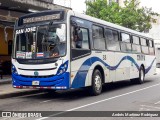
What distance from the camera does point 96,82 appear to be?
12672 millimetres

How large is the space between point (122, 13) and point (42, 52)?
19.9 m

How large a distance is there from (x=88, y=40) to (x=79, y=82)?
5.92 ft

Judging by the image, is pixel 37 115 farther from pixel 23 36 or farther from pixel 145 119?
pixel 23 36

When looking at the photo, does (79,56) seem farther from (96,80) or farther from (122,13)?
(122,13)

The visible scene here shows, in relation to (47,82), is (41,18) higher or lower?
higher

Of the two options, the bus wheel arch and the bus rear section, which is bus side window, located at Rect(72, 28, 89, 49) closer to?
the bus rear section

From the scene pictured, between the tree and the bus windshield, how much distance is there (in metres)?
17.2

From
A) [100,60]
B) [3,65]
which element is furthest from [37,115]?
[3,65]

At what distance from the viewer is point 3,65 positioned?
63.3 feet

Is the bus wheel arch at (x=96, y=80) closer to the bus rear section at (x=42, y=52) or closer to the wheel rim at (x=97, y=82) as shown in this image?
the wheel rim at (x=97, y=82)

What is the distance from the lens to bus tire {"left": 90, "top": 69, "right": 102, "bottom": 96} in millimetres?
12482

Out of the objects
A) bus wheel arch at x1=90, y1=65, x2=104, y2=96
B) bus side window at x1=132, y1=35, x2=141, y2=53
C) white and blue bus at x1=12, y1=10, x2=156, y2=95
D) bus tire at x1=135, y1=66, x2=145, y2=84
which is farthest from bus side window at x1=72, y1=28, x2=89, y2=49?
bus tire at x1=135, y1=66, x2=145, y2=84

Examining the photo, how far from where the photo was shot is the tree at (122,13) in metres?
28.5

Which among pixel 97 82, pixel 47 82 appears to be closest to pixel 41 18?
pixel 47 82
